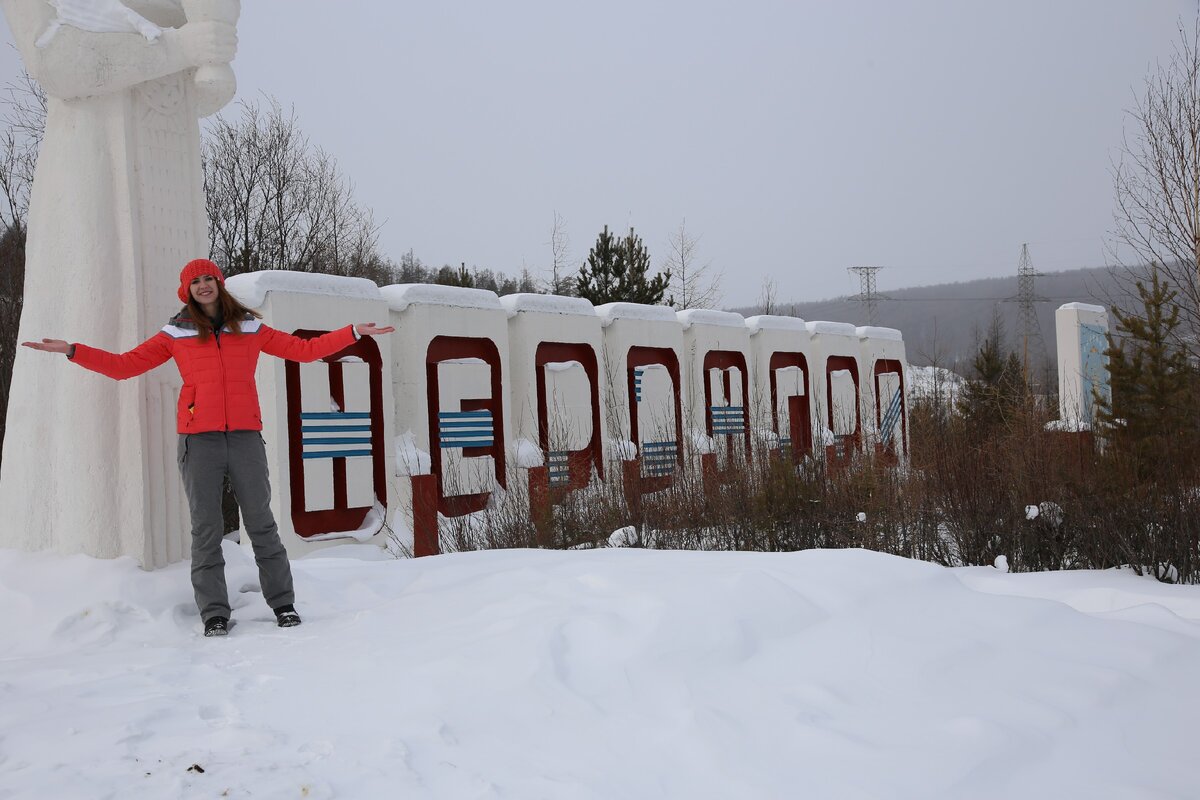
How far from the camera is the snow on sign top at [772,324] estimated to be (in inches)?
582

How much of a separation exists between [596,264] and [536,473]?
40.8ft

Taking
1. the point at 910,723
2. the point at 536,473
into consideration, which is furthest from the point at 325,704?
the point at 536,473

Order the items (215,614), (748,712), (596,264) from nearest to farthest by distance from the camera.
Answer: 1. (748,712)
2. (215,614)
3. (596,264)

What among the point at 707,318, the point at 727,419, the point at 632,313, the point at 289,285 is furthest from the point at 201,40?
the point at 727,419

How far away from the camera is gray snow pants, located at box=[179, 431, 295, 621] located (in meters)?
4.24

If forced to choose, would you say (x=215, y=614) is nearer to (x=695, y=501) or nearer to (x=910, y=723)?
(x=910, y=723)

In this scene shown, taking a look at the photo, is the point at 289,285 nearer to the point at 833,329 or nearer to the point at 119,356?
the point at 119,356

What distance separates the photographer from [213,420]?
167 inches

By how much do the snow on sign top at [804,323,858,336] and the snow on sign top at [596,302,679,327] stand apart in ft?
13.2

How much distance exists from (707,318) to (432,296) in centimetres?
517

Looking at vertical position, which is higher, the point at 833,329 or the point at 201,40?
the point at 201,40

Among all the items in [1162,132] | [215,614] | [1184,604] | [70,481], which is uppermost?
[1162,132]

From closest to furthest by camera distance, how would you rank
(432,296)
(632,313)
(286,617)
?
(286,617)
(432,296)
(632,313)

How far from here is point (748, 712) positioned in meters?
2.86
